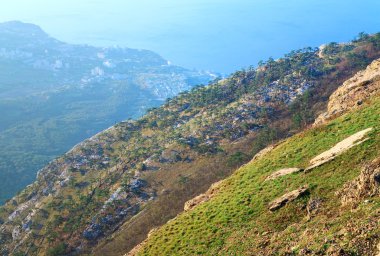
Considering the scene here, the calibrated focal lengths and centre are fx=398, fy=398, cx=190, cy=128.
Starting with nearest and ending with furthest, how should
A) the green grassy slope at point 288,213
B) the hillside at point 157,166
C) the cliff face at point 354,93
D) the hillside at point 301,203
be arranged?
the green grassy slope at point 288,213
the hillside at point 301,203
the cliff face at point 354,93
the hillside at point 157,166

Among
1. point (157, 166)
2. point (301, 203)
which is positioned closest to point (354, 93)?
point (301, 203)

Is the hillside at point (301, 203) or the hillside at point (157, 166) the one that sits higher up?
the hillside at point (301, 203)

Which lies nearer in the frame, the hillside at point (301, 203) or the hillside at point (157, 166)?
the hillside at point (301, 203)

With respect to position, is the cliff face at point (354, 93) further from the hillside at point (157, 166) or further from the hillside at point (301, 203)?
the hillside at point (157, 166)

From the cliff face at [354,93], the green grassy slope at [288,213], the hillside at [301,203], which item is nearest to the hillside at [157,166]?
the cliff face at [354,93]

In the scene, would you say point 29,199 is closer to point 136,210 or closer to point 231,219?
point 136,210

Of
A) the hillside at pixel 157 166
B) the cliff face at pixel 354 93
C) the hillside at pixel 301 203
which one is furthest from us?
the hillside at pixel 157 166
